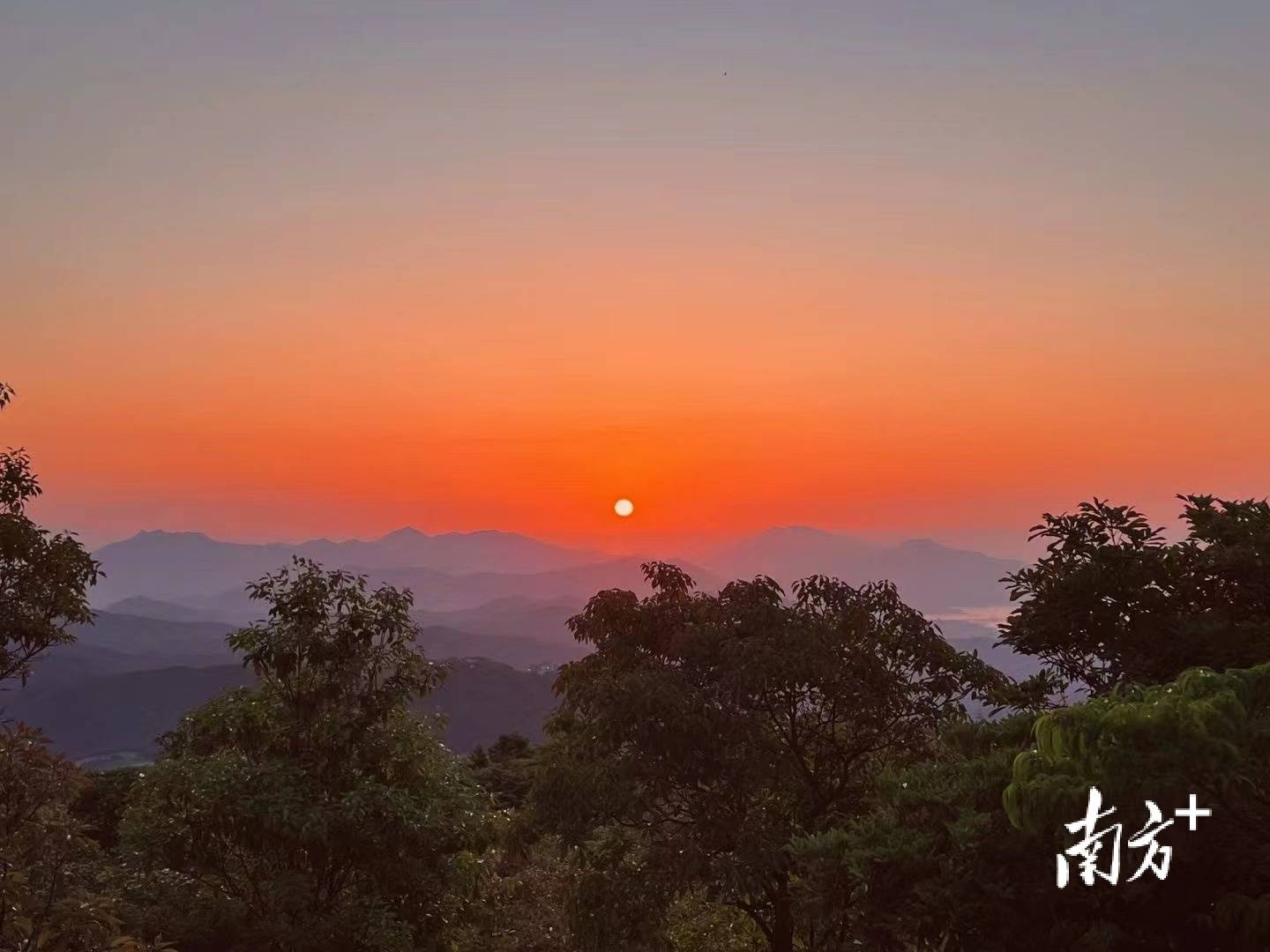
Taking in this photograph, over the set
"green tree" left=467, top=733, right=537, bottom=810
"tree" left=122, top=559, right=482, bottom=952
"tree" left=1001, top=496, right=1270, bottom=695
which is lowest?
"green tree" left=467, top=733, right=537, bottom=810

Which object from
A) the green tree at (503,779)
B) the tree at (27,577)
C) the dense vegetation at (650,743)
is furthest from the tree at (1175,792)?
the green tree at (503,779)

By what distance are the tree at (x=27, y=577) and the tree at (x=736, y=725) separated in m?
9.25

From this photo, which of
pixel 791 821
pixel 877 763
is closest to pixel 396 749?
pixel 791 821

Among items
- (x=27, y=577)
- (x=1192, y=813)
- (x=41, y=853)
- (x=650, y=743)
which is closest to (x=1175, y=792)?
(x=1192, y=813)

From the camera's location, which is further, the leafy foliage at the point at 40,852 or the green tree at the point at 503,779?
the green tree at the point at 503,779

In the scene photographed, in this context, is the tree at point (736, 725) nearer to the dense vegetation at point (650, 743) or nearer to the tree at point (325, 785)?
the dense vegetation at point (650, 743)

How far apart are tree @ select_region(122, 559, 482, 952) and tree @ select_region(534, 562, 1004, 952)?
2.20 metres

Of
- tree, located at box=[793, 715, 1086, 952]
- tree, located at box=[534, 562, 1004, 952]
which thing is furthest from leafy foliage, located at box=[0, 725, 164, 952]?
tree, located at box=[534, 562, 1004, 952]

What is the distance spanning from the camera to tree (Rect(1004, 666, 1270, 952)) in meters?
6.45

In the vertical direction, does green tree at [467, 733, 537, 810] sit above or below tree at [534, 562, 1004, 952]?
below

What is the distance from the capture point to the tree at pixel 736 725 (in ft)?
42.5

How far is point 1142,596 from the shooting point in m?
12.7

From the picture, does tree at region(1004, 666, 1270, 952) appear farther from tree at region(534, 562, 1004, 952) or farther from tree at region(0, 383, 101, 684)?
tree at region(0, 383, 101, 684)

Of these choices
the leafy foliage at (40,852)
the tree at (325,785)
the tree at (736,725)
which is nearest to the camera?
the leafy foliage at (40,852)
